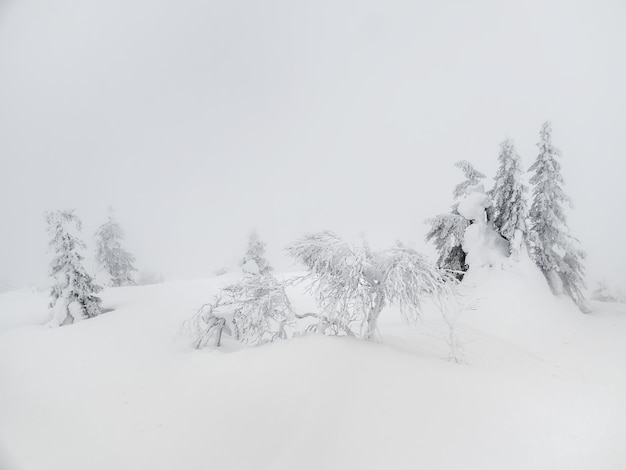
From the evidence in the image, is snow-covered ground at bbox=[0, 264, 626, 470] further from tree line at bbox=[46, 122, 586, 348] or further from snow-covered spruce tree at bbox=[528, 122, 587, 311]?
snow-covered spruce tree at bbox=[528, 122, 587, 311]

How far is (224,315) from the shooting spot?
9977 millimetres

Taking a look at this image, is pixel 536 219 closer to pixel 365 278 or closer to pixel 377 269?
pixel 377 269

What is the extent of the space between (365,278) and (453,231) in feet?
33.7

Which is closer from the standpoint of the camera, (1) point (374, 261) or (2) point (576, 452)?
(2) point (576, 452)

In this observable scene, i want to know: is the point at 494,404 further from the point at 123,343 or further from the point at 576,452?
the point at 123,343

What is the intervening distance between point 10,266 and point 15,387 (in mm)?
41536

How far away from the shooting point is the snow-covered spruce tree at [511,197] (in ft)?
49.0

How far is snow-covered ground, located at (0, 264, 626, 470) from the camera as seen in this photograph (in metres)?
4.48

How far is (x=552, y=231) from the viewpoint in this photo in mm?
15695

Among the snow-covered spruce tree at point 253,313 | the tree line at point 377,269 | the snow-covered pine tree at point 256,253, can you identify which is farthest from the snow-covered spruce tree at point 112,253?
the snow-covered spruce tree at point 253,313

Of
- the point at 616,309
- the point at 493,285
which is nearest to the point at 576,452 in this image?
the point at 493,285

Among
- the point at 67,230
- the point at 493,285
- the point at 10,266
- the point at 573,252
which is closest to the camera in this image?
the point at 67,230

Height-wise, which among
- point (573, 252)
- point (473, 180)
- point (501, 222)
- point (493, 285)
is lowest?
point (493, 285)

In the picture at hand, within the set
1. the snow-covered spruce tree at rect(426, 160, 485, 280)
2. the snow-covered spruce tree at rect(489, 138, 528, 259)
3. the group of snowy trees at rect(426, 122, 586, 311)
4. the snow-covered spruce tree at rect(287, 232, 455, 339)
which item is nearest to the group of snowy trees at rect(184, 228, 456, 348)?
the snow-covered spruce tree at rect(287, 232, 455, 339)
